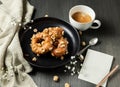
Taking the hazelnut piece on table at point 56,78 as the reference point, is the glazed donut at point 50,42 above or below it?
above

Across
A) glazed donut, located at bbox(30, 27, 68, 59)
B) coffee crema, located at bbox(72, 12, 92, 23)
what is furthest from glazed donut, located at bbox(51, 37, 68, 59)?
coffee crema, located at bbox(72, 12, 92, 23)

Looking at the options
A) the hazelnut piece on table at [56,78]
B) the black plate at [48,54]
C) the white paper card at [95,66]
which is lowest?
the white paper card at [95,66]

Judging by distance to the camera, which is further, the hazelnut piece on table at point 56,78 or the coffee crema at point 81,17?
the coffee crema at point 81,17

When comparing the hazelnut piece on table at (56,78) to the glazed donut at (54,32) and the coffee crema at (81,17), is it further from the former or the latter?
the coffee crema at (81,17)

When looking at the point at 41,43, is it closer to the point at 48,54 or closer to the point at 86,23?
the point at 48,54

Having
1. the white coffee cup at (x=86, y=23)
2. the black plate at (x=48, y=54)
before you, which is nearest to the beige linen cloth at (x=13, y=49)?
the black plate at (x=48, y=54)

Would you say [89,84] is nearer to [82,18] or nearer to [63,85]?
[63,85]
